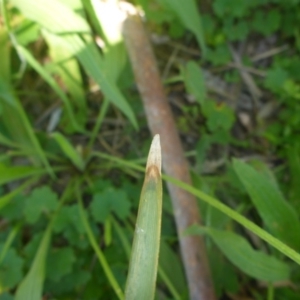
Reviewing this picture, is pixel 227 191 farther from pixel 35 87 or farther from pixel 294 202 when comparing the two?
pixel 35 87

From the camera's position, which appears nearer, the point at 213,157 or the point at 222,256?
the point at 222,256

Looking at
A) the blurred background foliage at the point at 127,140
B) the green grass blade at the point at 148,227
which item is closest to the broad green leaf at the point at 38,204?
the blurred background foliage at the point at 127,140

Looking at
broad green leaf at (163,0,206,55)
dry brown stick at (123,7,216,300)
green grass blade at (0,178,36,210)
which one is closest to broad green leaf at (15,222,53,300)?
green grass blade at (0,178,36,210)

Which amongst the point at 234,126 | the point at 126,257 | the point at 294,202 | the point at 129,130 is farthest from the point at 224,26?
the point at 126,257

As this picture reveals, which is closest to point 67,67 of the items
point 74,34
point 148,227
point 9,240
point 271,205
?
point 74,34

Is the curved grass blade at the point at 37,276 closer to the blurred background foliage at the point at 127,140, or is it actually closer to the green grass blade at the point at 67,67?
the blurred background foliage at the point at 127,140

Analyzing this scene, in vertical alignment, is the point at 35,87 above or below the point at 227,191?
above

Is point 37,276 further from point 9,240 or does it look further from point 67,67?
point 67,67
